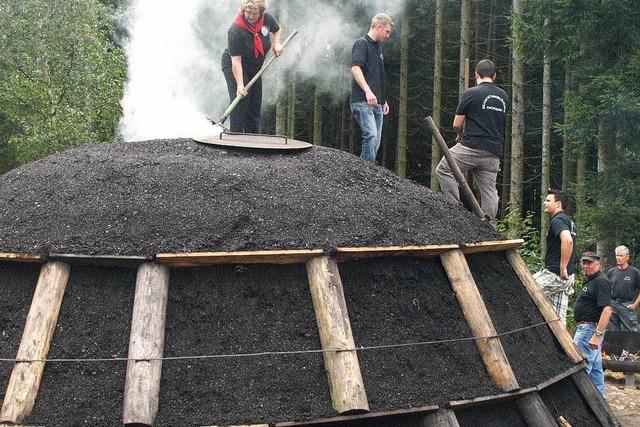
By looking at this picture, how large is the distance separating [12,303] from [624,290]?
1011 cm

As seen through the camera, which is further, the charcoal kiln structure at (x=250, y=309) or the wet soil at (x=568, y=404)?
the wet soil at (x=568, y=404)

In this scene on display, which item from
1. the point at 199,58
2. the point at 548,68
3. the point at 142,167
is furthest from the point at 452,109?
the point at 142,167

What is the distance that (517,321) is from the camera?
7402 millimetres

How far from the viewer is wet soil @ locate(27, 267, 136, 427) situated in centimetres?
555

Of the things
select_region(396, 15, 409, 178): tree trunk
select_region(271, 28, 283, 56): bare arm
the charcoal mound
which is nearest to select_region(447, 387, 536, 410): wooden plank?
the charcoal mound

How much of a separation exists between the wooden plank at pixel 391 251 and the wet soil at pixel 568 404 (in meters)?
1.53

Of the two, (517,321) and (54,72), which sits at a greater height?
(54,72)

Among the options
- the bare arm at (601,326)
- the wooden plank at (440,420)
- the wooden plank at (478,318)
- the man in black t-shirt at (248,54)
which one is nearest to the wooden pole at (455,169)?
the wooden plank at (478,318)

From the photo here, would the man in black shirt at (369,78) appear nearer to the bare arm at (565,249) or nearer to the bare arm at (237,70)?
the bare arm at (237,70)

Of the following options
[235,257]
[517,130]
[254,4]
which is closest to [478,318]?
[235,257]

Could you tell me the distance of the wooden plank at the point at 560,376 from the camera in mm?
6824

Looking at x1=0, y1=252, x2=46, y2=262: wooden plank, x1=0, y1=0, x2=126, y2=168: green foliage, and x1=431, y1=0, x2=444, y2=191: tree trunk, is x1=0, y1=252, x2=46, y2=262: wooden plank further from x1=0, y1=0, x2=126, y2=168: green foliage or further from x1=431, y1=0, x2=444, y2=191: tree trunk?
x1=431, y1=0, x2=444, y2=191: tree trunk

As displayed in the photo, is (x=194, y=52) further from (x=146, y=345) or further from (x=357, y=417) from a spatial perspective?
(x=357, y=417)

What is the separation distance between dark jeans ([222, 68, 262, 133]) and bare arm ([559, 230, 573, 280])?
3.68 meters
